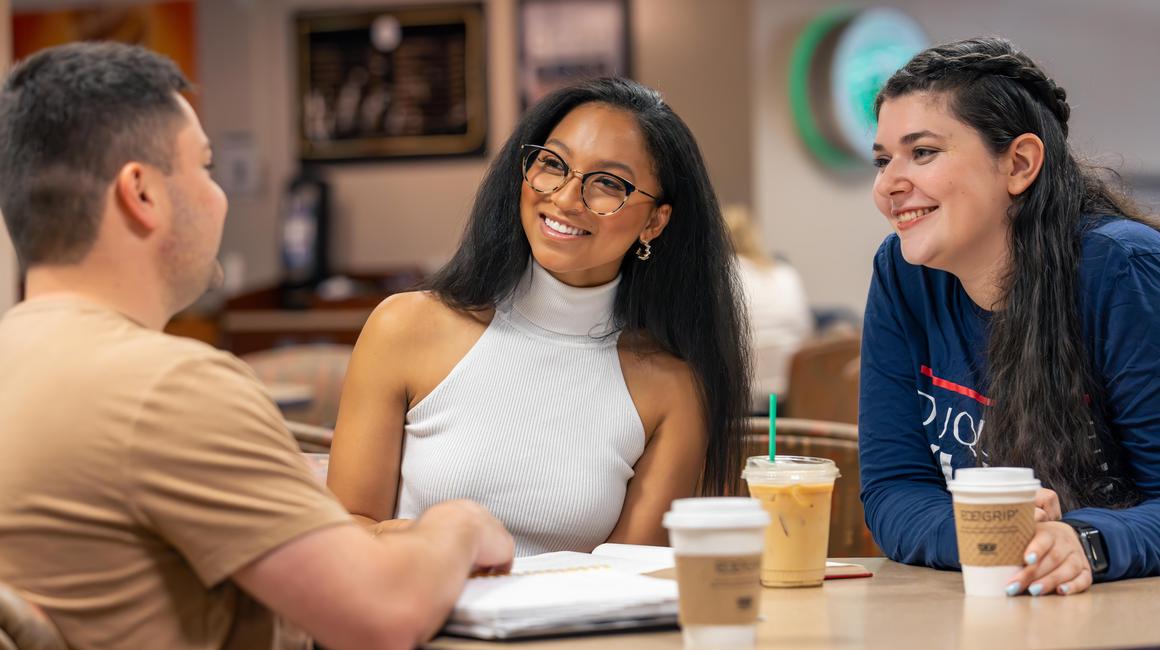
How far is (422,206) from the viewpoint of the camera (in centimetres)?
831

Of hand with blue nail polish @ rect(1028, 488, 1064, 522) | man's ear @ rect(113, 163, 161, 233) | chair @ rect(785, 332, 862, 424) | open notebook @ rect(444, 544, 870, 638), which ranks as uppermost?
man's ear @ rect(113, 163, 161, 233)

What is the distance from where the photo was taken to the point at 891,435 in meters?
1.99

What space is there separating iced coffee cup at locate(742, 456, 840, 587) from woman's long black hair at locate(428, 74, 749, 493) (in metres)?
0.54

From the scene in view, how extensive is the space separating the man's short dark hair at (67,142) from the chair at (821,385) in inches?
107

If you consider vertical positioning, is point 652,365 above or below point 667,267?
below

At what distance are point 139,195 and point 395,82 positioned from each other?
709 centimetres

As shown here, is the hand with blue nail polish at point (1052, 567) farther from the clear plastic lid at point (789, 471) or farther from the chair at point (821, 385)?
the chair at point (821, 385)

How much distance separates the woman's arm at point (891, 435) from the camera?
185 cm

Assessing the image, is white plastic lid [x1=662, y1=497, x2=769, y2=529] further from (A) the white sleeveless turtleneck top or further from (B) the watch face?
(A) the white sleeveless turtleneck top

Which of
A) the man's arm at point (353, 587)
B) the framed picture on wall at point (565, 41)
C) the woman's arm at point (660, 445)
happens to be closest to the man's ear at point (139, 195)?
the man's arm at point (353, 587)

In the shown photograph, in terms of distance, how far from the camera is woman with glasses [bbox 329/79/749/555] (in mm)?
2023

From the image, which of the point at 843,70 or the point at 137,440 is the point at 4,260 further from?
the point at 843,70

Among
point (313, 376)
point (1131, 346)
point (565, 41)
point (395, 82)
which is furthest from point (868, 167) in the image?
point (1131, 346)

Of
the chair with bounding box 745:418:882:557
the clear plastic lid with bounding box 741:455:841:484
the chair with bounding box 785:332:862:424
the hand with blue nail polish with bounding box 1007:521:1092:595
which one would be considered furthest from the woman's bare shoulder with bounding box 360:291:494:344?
the chair with bounding box 785:332:862:424
